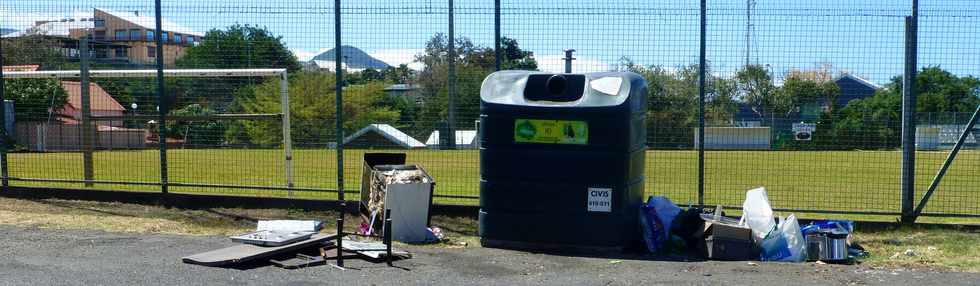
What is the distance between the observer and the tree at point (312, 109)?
402 inches

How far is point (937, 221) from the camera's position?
945 centimetres

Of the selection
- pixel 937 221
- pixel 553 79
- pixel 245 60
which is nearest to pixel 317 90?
pixel 245 60

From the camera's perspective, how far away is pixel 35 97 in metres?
12.1

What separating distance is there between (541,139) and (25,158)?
793 cm

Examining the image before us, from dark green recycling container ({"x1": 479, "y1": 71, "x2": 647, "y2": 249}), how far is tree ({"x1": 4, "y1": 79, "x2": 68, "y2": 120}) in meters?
7.32

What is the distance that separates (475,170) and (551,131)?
2773mm

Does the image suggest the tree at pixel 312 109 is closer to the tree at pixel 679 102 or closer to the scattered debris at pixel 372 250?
the tree at pixel 679 102

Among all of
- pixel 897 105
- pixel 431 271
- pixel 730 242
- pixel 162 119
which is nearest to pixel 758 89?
pixel 897 105

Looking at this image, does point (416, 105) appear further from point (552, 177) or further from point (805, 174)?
point (805, 174)

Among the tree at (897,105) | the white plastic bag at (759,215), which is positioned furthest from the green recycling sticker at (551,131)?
the tree at (897,105)

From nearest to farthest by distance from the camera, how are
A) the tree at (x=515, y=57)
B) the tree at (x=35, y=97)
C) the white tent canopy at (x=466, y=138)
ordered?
1. the tree at (x=515, y=57)
2. the white tent canopy at (x=466, y=138)
3. the tree at (x=35, y=97)

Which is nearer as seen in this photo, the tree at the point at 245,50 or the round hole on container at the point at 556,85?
the round hole on container at the point at 556,85

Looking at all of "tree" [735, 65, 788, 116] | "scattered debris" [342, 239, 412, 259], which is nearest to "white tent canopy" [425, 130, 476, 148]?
"scattered debris" [342, 239, 412, 259]

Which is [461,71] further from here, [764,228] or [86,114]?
[86,114]
